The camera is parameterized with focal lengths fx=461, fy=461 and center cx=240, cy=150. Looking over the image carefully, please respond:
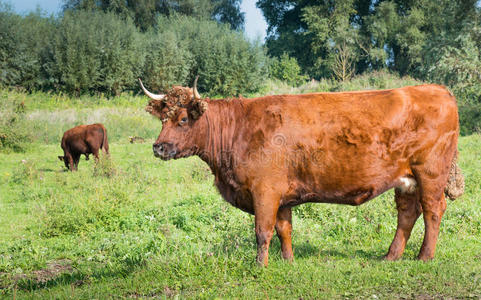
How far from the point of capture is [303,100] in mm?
5625

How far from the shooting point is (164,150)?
18.0ft

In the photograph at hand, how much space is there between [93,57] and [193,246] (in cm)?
2698

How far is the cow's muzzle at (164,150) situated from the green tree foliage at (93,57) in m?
26.2

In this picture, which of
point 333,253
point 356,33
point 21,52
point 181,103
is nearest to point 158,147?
point 181,103

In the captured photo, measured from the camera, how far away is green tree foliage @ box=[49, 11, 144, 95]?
98.4 ft

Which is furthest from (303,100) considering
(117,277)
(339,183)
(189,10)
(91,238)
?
(189,10)

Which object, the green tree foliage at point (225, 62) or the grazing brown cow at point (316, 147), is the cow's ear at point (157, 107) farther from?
the green tree foliage at point (225, 62)

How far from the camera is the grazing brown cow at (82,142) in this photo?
15031 mm

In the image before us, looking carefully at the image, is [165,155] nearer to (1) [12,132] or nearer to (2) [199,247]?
(2) [199,247]

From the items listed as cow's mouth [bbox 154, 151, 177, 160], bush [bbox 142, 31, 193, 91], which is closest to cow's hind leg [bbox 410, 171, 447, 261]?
cow's mouth [bbox 154, 151, 177, 160]

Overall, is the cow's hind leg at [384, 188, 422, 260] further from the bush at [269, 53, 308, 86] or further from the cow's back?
the bush at [269, 53, 308, 86]

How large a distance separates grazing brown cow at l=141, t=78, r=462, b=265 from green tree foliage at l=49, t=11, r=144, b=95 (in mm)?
26195

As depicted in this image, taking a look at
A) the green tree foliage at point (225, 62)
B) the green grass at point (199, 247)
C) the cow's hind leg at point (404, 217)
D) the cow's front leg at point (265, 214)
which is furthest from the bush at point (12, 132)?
the green tree foliage at point (225, 62)

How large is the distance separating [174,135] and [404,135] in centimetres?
274
